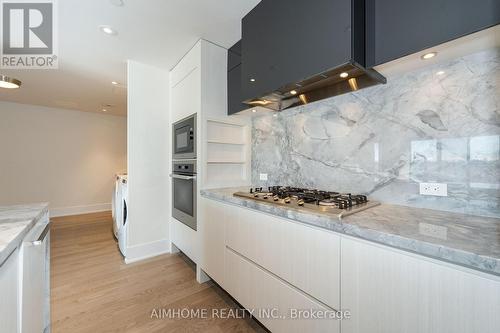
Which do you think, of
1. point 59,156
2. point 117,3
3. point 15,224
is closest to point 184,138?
point 117,3

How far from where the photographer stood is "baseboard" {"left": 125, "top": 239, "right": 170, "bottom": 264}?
252 centimetres

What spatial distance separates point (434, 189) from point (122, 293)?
2538 millimetres

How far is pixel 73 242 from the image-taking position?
316 centimetres

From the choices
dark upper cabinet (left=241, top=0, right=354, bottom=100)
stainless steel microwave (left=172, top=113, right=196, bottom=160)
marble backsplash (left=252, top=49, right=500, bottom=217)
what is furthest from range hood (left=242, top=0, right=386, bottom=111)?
stainless steel microwave (left=172, top=113, right=196, bottom=160)

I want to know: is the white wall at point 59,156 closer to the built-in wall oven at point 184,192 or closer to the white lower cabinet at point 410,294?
the built-in wall oven at point 184,192

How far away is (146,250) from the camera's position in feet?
8.64

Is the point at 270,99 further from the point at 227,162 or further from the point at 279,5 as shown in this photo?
the point at 227,162

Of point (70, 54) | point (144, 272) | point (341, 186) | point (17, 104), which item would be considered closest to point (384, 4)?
point (341, 186)

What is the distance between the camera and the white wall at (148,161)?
2.57 meters

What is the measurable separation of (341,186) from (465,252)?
0.97 meters

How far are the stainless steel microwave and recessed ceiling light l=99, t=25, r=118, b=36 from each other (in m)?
1.02

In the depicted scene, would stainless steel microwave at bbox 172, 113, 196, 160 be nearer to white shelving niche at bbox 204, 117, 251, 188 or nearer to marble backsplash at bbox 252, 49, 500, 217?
white shelving niche at bbox 204, 117, 251, 188

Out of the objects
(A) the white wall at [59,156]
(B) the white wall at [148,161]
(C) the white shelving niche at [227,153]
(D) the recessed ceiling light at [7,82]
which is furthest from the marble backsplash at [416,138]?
(A) the white wall at [59,156]

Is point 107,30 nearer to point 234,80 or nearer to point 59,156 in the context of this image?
point 234,80
